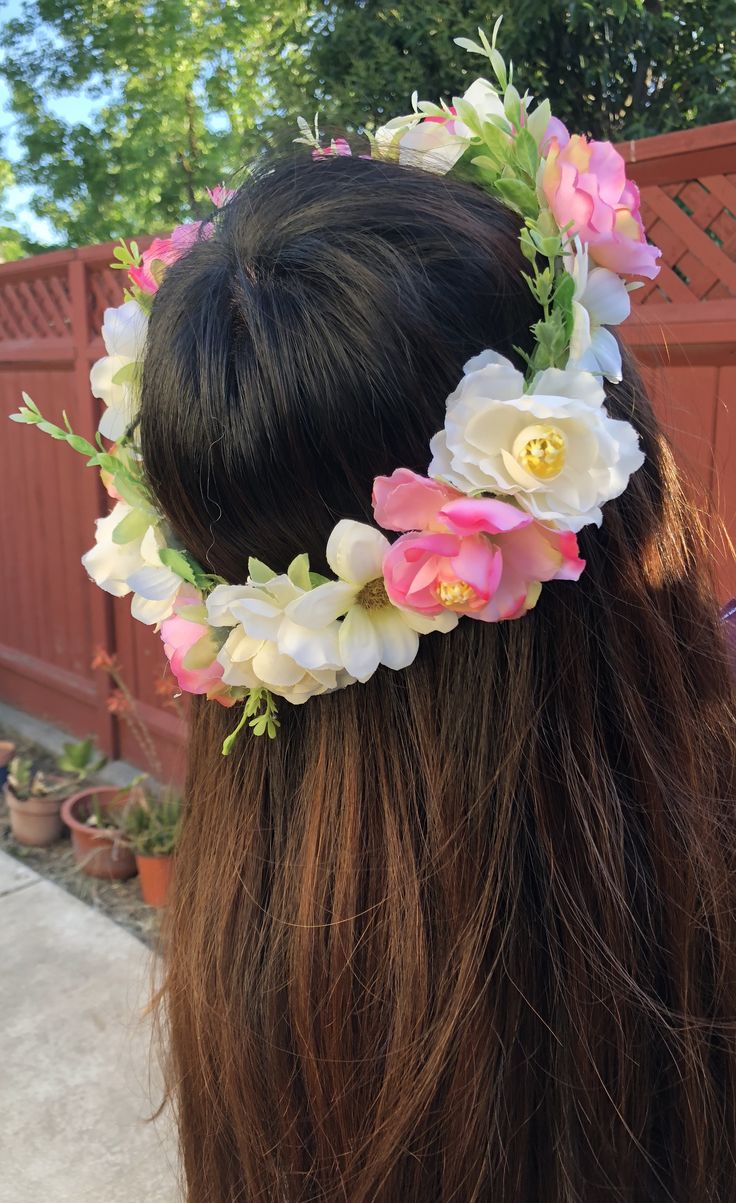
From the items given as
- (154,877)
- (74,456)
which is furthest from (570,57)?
(154,877)

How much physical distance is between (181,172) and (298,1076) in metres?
8.55

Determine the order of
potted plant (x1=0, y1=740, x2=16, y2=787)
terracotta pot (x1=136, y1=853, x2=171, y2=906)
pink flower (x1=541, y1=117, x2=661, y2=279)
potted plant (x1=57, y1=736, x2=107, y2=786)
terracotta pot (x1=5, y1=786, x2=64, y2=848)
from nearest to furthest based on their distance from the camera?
pink flower (x1=541, y1=117, x2=661, y2=279)
terracotta pot (x1=136, y1=853, x2=171, y2=906)
terracotta pot (x1=5, y1=786, x2=64, y2=848)
potted plant (x1=57, y1=736, x2=107, y2=786)
potted plant (x1=0, y1=740, x2=16, y2=787)

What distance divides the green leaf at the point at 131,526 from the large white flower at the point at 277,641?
165 mm

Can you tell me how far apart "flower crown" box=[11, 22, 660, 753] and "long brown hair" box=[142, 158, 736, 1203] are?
0.04 meters

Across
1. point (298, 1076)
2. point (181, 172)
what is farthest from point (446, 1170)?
point (181, 172)

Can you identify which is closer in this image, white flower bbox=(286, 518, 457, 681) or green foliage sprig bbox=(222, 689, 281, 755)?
white flower bbox=(286, 518, 457, 681)

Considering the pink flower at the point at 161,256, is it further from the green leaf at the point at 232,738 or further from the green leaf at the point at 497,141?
the green leaf at the point at 232,738

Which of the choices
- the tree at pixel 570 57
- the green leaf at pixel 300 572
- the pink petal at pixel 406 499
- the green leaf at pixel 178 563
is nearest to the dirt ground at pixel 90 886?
the green leaf at pixel 178 563

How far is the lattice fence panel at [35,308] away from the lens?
164 inches

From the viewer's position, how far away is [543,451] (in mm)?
702

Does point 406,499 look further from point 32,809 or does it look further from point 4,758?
point 4,758

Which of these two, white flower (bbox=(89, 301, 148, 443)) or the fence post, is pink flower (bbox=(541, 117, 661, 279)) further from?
the fence post

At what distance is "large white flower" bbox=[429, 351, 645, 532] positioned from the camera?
2.27ft

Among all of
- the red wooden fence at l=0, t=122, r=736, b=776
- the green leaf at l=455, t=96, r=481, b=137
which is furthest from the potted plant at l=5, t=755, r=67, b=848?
the green leaf at l=455, t=96, r=481, b=137
